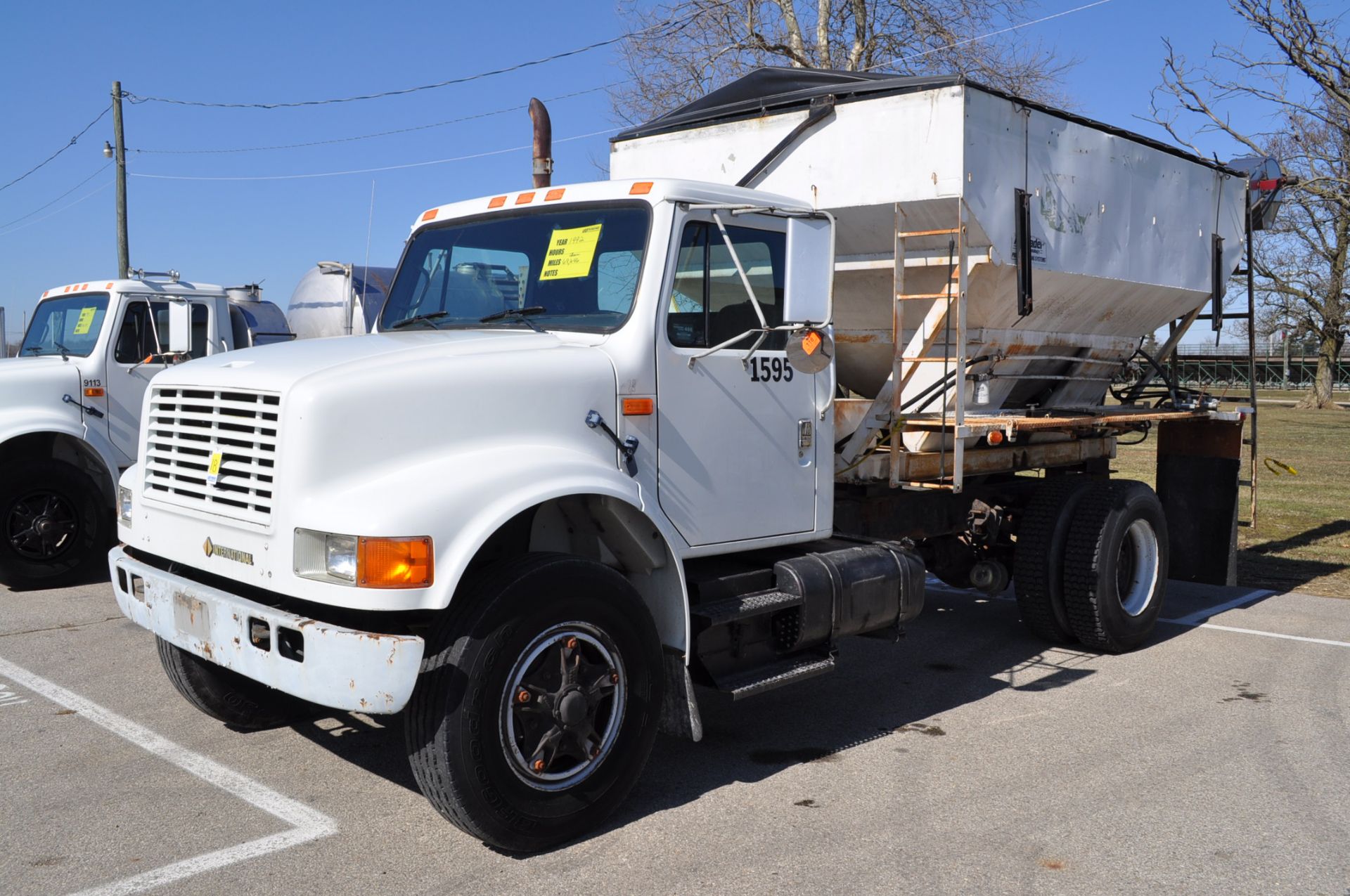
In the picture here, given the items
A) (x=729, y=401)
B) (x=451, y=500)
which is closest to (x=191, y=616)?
(x=451, y=500)

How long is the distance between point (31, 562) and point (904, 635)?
278 inches

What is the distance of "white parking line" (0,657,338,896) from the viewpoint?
158 inches

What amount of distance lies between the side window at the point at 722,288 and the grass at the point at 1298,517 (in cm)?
663

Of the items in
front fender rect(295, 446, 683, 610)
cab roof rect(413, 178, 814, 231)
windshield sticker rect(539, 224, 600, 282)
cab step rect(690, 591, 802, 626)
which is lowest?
cab step rect(690, 591, 802, 626)

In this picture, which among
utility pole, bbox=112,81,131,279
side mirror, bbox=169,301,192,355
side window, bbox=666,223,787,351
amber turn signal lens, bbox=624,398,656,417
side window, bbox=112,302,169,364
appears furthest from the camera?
utility pole, bbox=112,81,131,279

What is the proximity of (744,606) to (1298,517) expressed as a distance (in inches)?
446

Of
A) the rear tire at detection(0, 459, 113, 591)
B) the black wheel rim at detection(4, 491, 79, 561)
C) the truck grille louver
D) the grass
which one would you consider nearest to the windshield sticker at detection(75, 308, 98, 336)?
the rear tire at detection(0, 459, 113, 591)

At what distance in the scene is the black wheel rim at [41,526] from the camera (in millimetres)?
9133

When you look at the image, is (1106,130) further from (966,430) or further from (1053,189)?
(966,430)

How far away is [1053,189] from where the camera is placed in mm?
7188

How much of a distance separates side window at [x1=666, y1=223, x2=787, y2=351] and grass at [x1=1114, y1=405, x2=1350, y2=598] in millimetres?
6634

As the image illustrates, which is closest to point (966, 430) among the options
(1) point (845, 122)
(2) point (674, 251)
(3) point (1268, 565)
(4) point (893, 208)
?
(4) point (893, 208)

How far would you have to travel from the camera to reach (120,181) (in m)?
23.8

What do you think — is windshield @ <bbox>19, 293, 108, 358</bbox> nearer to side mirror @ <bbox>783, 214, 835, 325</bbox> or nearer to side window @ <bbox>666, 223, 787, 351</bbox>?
side window @ <bbox>666, 223, 787, 351</bbox>
